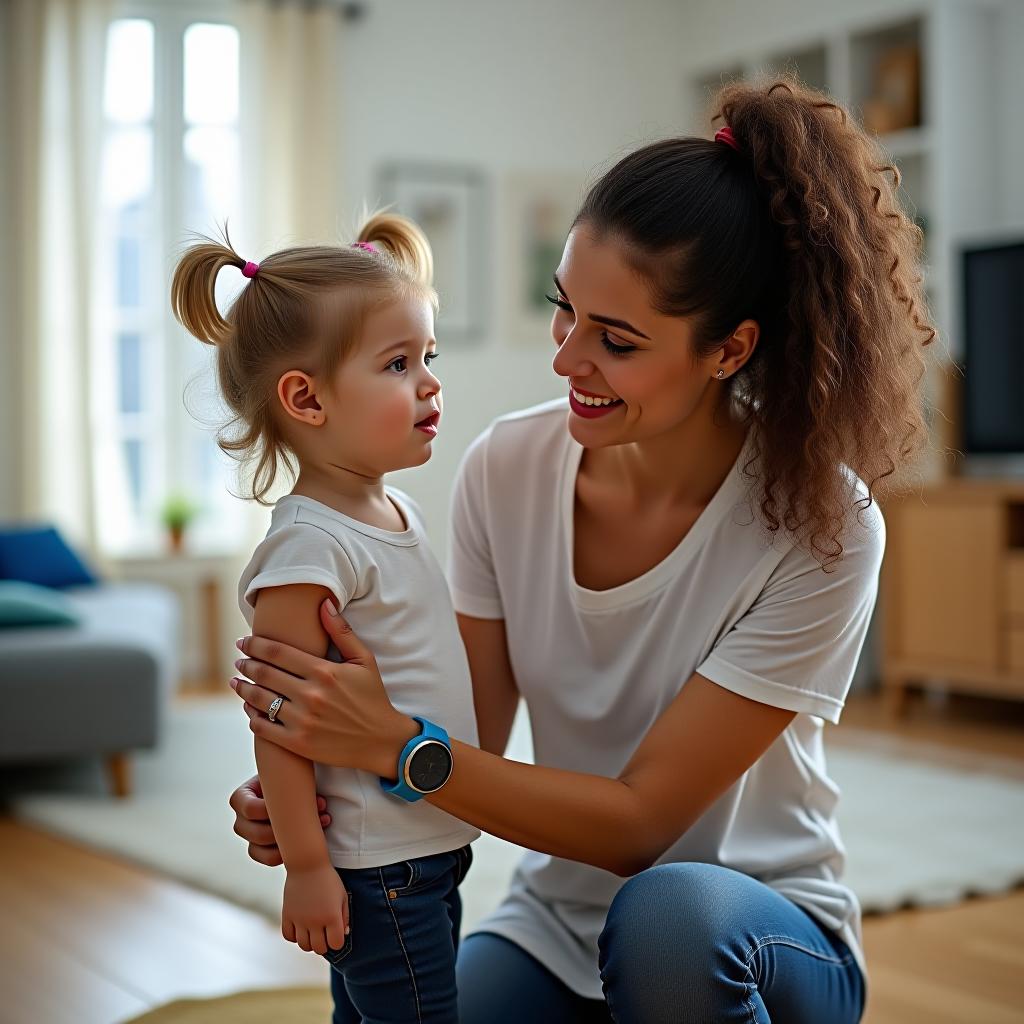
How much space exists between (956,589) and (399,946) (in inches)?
157

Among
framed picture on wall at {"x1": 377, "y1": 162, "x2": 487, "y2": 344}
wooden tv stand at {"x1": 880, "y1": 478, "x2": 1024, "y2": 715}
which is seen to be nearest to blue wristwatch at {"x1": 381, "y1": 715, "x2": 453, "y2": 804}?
wooden tv stand at {"x1": 880, "y1": 478, "x2": 1024, "y2": 715}

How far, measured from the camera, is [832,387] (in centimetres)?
158

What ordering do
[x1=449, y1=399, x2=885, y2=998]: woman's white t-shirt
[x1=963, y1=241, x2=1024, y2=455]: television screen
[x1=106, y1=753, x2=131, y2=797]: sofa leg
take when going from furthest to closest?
[x1=963, y1=241, x2=1024, y2=455]: television screen → [x1=106, y1=753, x2=131, y2=797]: sofa leg → [x1=449, y1=399, x2=885, y2=998]: woman's white t-shirt

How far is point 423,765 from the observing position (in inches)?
56.9

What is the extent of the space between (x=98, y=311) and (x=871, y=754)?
11.5ft

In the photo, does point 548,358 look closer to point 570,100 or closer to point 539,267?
point 539,267

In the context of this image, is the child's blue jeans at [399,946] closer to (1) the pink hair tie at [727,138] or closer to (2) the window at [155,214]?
(1) the pink hair tie at [727,138]

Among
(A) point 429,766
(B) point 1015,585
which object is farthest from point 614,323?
(B) point 1015,585

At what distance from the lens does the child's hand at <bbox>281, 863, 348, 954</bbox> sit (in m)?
A: 1.42

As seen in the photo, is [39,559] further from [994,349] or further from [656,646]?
[656,646]

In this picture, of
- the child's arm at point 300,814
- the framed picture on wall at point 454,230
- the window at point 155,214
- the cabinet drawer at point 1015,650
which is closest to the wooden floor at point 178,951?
the child's arm at point 300,814

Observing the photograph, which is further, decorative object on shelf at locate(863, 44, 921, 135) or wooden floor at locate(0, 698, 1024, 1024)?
decorative object on shelf at locate(863, 44, 921, 135)

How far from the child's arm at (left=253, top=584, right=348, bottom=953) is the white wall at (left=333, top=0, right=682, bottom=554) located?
16.1 feet

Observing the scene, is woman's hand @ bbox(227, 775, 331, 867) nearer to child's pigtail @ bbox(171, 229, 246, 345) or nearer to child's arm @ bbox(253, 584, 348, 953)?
child's arm @ bbox(253, 584, 348, 953)
